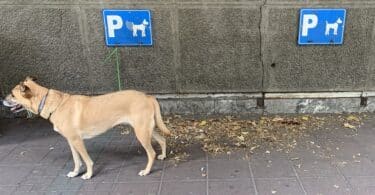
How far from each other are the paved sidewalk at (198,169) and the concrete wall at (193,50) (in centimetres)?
113

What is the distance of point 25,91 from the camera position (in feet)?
12.1

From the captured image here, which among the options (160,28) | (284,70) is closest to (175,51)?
(160,28)

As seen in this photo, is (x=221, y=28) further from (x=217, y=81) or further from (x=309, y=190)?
(x=309, y=190)

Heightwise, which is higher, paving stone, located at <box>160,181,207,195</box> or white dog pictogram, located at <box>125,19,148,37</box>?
white dog pictogram, located at <box>125,19,148,37</box>

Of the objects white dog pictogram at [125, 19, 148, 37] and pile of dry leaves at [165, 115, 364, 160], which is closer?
pile of dry leaves at [165, 115, 364, 160]

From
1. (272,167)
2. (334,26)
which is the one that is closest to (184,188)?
(272,167)

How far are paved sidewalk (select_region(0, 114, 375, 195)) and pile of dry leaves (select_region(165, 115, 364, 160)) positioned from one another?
18 cm

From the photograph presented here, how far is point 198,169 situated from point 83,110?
1.51 meters

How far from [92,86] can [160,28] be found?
1.53m

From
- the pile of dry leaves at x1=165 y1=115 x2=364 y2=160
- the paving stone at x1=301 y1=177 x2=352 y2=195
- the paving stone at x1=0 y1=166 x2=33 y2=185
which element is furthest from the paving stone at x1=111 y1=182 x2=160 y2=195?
the paving stone at x1=301 y1=177 x2=352 y2=195

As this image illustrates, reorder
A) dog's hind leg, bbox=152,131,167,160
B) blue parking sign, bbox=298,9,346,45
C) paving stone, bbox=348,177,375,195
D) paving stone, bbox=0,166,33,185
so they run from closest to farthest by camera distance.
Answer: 1. paving stone, bbox=348,177,375,195
2. paving stone, bbox=0,166,33,185
3. dog's hind leg, bbox=152,131,167,160
4. blue parking sign, bbox=298,9,346,45

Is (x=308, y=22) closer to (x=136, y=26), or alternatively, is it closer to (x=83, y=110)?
(x=136, y=26)

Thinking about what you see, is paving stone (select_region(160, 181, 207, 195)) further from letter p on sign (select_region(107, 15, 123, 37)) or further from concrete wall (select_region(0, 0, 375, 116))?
letter p on sign (select_region(107, 15, 123, 37))

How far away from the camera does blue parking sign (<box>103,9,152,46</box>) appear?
17.3ft
